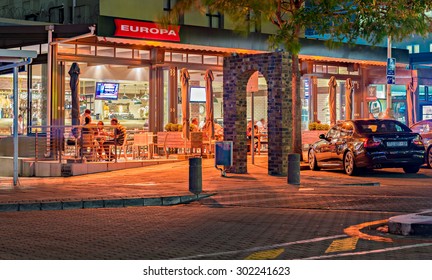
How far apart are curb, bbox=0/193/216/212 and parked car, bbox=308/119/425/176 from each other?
22.3ft

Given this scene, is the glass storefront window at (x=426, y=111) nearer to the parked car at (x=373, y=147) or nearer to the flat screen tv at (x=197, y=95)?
the flat screen tv at (x=197, y=95)

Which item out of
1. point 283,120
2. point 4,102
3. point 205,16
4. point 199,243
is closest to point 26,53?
point 283,120

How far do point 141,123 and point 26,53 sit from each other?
43.9ft

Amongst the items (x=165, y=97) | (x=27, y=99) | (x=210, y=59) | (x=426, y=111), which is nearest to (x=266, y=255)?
(x=27, y=99)

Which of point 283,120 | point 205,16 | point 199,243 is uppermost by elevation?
point 205,16

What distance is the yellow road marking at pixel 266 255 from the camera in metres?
9.58

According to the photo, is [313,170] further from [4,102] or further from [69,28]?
[4,102]

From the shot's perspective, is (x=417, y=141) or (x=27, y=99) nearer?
(x=417, y=141)

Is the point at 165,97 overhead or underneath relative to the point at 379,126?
overhead

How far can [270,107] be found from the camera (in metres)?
22.3

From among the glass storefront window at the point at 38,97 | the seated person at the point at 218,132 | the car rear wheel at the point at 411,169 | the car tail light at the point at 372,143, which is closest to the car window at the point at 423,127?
the car rear wheel at the point at 411,169

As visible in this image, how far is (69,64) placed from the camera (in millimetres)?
28938

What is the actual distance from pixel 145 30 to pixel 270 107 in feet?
25.7

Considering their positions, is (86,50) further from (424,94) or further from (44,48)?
(424,94)
